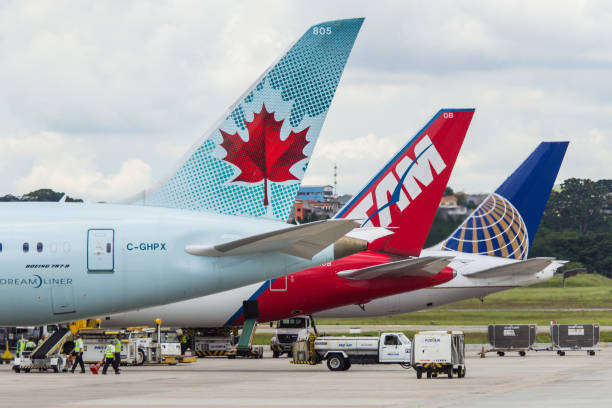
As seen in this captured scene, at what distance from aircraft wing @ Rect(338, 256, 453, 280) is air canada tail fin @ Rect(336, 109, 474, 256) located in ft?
5.23

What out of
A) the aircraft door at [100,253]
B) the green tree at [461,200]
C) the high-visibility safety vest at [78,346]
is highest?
the green tree at [461,200]

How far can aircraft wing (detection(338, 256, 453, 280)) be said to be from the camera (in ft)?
158

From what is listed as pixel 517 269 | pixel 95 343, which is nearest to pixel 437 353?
pixel 517 269

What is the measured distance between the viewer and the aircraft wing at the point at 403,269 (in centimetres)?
4819

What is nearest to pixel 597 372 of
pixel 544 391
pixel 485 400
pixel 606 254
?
pixel 544 391

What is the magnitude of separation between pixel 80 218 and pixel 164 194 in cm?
235

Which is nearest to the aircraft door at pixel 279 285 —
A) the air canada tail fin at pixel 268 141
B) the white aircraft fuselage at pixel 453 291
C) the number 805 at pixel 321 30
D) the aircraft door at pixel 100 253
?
the white aircraft fuselage at pixel 453 291

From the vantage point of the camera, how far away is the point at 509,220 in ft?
214

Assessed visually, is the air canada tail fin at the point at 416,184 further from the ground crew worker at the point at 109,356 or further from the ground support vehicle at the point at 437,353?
the ground crew worker at the point at 109,356

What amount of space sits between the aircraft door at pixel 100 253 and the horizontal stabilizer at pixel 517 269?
1431 inches

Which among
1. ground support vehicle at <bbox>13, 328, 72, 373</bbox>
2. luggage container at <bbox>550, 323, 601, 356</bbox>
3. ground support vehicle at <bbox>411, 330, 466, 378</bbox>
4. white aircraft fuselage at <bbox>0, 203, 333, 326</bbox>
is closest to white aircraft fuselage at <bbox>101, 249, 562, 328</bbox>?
luggage container at <bbox>550, 323, 601, 356</bbox>

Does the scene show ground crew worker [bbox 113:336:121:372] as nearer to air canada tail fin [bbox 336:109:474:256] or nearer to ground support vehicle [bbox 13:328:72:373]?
ground support vehicle [bbox 13:328:72:373]

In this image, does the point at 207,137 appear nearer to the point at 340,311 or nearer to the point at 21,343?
the point at 21,343

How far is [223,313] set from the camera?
174 ft
